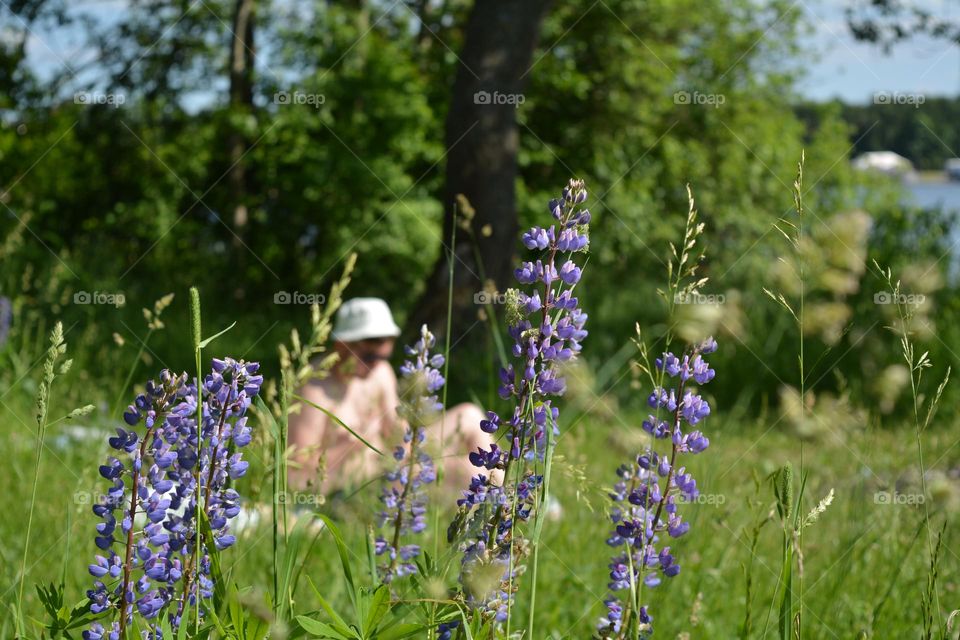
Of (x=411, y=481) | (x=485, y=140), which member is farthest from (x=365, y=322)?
(x=411, y=481)

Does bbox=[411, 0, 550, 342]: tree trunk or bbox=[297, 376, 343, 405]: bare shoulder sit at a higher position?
bbox=[411, 0, 550, 342]: tree trunk

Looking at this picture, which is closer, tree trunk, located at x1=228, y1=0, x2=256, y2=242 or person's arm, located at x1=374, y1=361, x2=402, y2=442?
person's arm, located at x1=374, y1=361, x2=402, y2=442

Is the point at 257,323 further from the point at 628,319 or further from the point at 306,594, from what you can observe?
the point at 306,594

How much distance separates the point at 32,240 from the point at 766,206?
32.2 feet

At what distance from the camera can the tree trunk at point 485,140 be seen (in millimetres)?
7783

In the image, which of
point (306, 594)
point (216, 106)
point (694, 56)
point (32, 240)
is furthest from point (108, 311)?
point (694, 56)

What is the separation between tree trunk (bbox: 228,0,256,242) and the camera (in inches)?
435

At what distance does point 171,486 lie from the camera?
1.50 meters

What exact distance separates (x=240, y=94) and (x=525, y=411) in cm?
1068

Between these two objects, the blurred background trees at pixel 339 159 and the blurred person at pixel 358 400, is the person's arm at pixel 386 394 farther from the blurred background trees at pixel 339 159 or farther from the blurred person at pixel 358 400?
the blurred background trees at pixel 339 159

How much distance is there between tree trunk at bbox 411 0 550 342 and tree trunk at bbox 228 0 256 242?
375 cm
